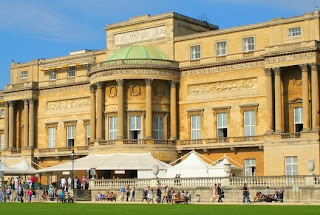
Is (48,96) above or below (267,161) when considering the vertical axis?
above

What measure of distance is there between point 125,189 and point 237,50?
17658 mm

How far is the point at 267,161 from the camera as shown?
204ft

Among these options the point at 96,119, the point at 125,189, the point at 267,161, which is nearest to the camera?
the point at 125,189

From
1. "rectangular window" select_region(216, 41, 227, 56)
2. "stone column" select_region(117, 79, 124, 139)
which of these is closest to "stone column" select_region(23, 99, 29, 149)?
"stone column" select_region(117, 79, 124, 139)

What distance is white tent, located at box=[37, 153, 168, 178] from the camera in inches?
2514

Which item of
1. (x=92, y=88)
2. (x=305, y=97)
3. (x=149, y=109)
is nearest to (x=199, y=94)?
(x=149, y=109)

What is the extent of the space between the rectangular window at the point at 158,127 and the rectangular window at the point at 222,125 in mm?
5604

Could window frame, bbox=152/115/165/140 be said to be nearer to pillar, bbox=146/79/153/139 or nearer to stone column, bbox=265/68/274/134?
pillar, bbox=146/79/153/139

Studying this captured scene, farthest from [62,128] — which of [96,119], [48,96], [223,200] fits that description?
[223,200]

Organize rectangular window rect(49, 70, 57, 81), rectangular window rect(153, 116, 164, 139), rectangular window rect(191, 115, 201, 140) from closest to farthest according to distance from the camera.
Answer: rectangular window rect(191, 115, 201, 140) < rectangular window rect(153, 116, 164, 139) < rectangular window rect(49, 70, 57, 81)

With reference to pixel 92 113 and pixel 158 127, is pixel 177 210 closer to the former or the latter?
pixel 158 127

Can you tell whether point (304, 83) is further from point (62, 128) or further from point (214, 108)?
point (62, 128)

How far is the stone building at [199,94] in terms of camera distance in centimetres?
6169

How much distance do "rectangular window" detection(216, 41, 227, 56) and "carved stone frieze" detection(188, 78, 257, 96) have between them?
2.78 m
